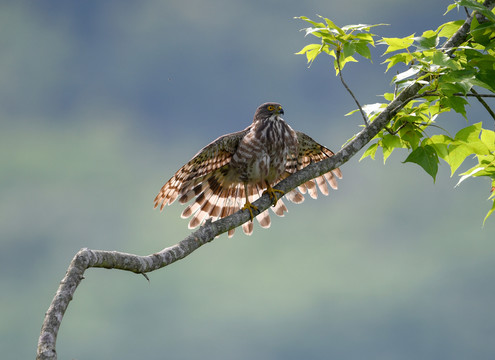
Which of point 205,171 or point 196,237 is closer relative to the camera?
point 196,237

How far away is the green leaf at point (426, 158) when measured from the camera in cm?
488

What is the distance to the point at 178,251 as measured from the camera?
446 cm

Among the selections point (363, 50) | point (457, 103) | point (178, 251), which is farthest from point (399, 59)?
point (178, 251)

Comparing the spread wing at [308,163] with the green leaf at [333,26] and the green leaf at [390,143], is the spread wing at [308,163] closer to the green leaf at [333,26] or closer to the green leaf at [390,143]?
the green leaf at [390,143]

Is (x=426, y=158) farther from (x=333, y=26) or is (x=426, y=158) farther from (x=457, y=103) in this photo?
(x=333, y=26)

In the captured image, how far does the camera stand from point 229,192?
6.50 metres

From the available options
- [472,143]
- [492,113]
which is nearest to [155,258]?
[472,143]

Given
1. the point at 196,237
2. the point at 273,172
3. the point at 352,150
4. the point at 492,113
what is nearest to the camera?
the point at 196,237

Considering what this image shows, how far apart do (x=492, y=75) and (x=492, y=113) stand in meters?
0.66

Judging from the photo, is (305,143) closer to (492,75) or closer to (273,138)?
(273,138)

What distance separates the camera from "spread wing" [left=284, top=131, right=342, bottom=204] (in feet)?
21.3

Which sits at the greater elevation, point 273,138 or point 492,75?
point 273,138

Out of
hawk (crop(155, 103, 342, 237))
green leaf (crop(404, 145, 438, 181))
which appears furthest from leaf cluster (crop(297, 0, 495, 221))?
hawk (crop(155, 103, 342, 237))

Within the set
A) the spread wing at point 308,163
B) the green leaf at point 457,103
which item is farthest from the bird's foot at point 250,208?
the green leaf at point 457,103
